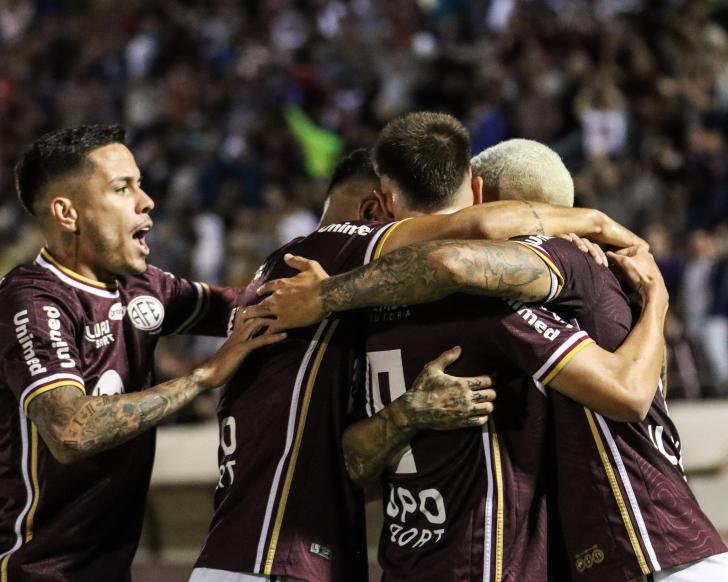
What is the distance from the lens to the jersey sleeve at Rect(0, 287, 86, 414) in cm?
330

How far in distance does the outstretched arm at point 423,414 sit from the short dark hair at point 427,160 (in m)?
0.58

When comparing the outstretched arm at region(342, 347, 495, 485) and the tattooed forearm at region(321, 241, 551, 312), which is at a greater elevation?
the tattooed forearm at region(321, 241, 551, 312)

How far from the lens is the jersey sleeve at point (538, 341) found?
2926 millimetres

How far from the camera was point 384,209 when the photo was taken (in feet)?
11.9

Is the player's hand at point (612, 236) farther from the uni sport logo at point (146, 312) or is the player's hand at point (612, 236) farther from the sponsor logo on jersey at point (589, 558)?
the uni sport logo at point (146, 312)

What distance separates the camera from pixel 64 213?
12.1 feet

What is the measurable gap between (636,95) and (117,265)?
313 inches

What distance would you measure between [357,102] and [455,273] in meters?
10.2

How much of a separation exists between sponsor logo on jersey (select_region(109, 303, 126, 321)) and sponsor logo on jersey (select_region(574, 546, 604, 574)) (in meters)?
1.74

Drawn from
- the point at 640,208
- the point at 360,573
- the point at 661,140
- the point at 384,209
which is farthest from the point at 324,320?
the point at 661,140

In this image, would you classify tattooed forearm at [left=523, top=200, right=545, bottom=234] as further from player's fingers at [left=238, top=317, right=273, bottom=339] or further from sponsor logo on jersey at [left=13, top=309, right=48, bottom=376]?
sponsor logo on jersey at [left=13, top=309, right=48, bottom=376]

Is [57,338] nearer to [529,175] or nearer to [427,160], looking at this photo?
[427,160]

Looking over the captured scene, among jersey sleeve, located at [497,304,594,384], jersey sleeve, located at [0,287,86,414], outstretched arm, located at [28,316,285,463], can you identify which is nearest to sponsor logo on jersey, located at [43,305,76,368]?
jersey sleeve, located at [0,287,86,414]

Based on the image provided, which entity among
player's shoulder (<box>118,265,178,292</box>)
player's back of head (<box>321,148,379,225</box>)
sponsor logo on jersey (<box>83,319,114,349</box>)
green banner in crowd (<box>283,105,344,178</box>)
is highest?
green banner in crowd (<box>283,105,344,178</box>)
